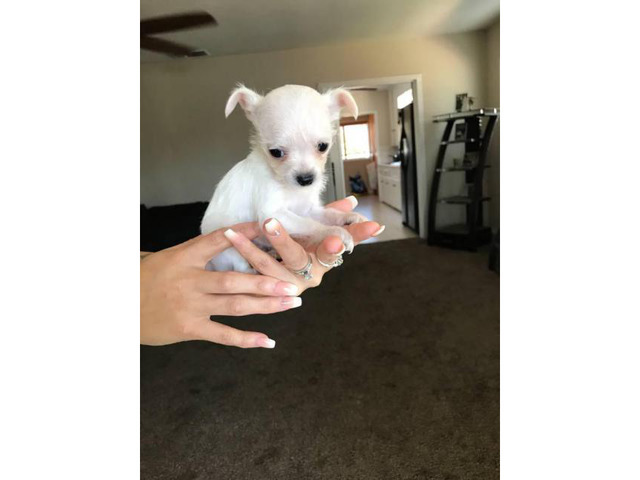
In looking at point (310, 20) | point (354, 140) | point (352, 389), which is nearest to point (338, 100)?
point (354, 140)

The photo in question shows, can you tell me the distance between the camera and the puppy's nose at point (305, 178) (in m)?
0.41

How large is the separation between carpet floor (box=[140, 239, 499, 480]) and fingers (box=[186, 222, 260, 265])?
0.66m

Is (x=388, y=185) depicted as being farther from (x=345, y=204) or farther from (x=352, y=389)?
(x=352, y=389)

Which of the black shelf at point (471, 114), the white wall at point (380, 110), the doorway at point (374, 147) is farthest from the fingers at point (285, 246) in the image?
the black shelf at point (471, 114)

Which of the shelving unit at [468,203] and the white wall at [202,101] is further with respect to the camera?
the shelving unit at [468,203]

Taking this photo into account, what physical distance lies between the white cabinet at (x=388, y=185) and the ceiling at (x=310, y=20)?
245mm

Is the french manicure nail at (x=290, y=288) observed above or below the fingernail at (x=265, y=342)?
above

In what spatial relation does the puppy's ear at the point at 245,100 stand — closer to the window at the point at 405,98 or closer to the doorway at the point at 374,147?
the doorway at the point at 374,147

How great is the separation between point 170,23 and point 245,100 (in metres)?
0.19

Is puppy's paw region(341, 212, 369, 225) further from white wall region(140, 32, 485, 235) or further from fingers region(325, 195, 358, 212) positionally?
white wall region(140, 32, 485, 235)
